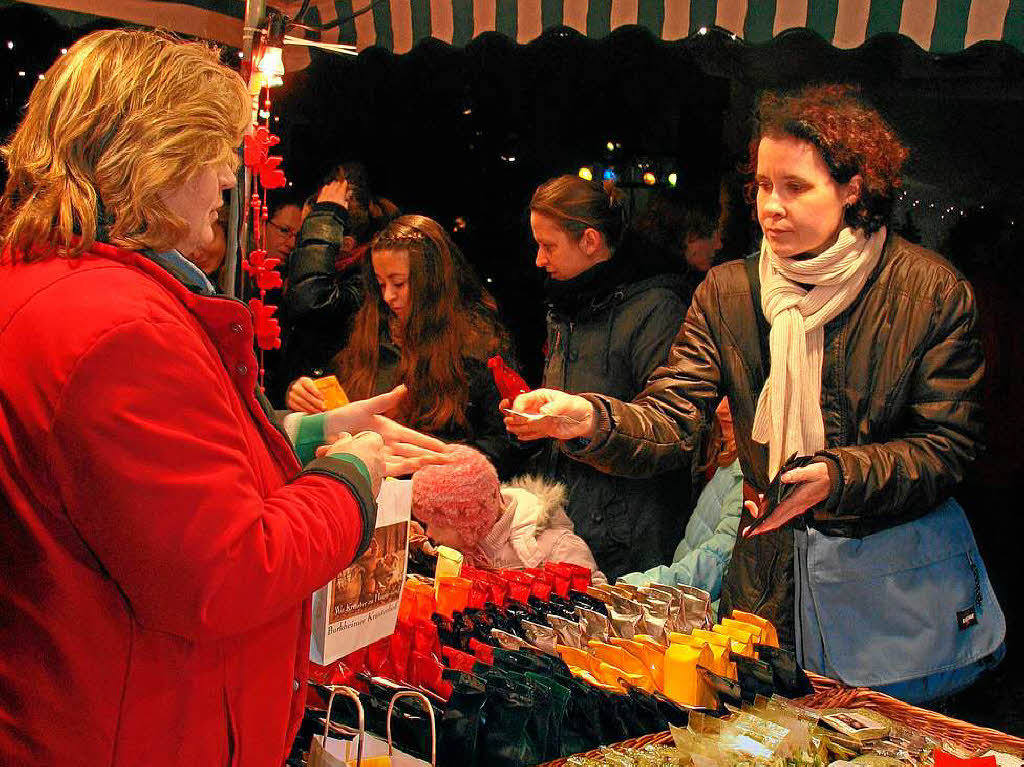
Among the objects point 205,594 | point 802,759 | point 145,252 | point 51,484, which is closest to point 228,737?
point 205,594

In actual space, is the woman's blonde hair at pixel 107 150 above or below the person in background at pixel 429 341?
above

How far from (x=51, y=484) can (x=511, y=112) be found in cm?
308

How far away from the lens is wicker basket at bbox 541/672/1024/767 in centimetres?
188

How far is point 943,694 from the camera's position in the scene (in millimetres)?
2354

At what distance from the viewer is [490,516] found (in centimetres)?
287

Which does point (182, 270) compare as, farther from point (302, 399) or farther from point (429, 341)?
point (429, 341)

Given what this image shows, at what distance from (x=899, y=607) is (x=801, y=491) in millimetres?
369

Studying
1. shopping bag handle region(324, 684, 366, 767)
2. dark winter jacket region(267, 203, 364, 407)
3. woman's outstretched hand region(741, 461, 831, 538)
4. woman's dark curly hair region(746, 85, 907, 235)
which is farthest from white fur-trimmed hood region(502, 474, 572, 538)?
shopping bag handle region(324, 684, 366, 767)

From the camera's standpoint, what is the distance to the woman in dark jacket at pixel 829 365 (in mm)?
2270

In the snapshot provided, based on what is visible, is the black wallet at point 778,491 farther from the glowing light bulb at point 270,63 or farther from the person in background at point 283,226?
the person in background at point 283,226

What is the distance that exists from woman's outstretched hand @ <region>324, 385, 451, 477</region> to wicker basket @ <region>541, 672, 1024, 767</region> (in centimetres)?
74

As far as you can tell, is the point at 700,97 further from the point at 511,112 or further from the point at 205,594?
the point at 205,594

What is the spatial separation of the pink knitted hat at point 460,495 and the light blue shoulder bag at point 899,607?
897 millimetres

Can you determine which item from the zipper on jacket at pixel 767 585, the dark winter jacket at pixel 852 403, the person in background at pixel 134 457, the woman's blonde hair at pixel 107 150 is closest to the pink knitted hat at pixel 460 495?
the dark winter jacket at pixel 852 403
